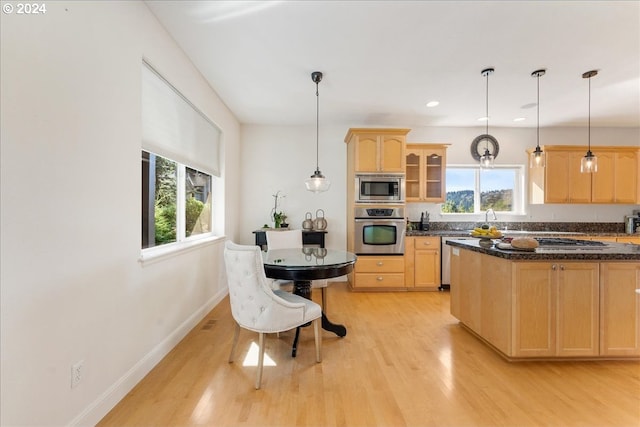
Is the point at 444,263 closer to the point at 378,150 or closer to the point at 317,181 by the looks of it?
the point at 378,150

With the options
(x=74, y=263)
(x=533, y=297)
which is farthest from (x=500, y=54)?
(x=74, y=263)

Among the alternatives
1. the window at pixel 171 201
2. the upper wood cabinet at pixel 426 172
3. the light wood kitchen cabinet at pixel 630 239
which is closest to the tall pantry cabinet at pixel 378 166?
the upper wood cabinet at pixel 426 172

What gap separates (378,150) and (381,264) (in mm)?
1694

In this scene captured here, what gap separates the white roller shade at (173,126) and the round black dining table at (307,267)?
125 centimetres

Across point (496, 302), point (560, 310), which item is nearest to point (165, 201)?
point (496, 302)

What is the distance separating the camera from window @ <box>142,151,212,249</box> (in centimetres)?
231

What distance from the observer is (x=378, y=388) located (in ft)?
6.13

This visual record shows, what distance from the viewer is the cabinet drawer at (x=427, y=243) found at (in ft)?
13.8

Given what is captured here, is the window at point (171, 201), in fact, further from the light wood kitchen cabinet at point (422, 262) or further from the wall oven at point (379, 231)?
the light wood kitchen cabinet at point (422, 262)

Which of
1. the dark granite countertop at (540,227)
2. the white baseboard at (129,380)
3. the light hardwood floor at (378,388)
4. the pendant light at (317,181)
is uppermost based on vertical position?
the pendant light at (317,181)

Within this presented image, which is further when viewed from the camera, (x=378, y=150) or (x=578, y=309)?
(x=378, y=150)

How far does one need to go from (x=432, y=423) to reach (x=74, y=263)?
6.86 ft

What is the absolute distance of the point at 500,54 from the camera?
257 centimetres

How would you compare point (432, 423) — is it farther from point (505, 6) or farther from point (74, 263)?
point (505, 6)
